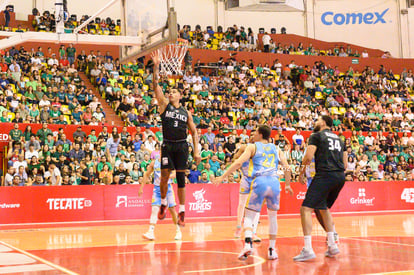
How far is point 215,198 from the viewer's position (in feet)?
64.5

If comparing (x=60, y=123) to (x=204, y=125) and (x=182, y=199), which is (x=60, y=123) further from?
(x=182, y=199)

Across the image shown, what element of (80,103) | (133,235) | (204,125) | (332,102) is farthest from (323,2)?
(133,235)

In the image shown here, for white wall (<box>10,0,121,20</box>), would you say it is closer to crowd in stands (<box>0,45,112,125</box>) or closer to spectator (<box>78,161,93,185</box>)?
crowd in stands (<box>0,45,112,125</box>)

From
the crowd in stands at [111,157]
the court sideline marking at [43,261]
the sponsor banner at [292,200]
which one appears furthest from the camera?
the sponsor banner at [292,200]

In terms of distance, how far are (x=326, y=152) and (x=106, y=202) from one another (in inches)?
433

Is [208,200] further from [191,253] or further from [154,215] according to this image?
[191,253]

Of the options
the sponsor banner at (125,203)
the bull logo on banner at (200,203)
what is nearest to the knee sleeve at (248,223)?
the sponsor banner at (125,203)

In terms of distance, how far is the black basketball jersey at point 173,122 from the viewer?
1016cm

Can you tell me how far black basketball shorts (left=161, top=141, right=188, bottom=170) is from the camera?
33.4 feet

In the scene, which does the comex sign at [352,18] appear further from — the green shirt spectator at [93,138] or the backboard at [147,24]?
the backboard at [147,24]

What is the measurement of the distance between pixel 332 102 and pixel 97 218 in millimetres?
17602

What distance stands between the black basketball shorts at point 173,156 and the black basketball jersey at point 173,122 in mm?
135

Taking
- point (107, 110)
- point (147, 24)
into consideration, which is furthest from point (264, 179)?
point (107, 110)

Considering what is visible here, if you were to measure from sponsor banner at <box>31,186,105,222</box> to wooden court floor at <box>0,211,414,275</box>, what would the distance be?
137 inches
